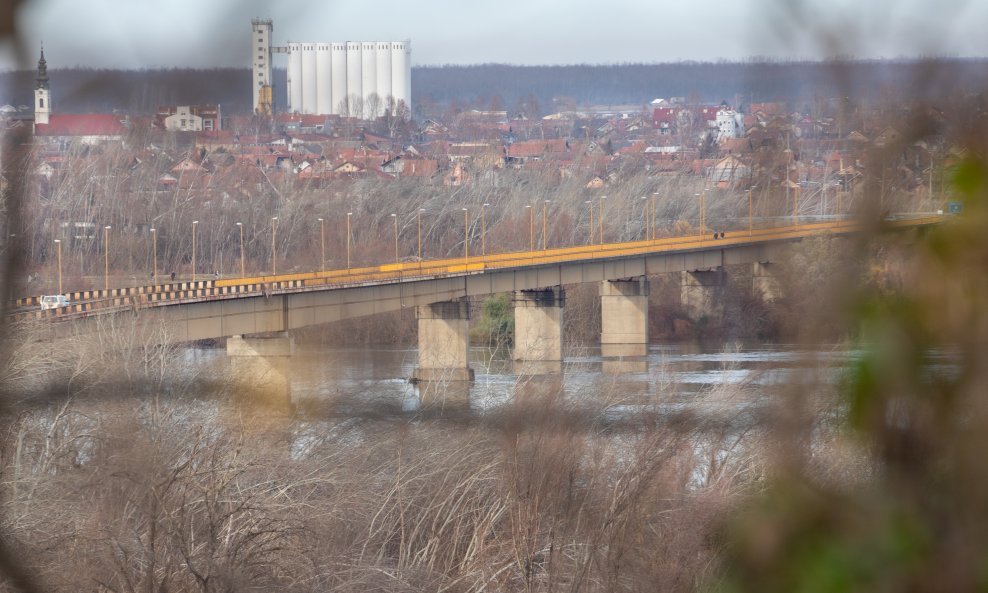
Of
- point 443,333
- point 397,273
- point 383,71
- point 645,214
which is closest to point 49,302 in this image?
point 383,71

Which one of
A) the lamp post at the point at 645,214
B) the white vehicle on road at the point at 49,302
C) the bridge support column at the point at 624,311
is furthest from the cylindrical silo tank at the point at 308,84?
the bridge support column at the point at 624,311

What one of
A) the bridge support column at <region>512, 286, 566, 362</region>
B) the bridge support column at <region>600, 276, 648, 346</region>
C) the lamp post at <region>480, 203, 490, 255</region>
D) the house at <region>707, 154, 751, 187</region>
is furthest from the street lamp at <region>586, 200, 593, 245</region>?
the house at <region>707, 154, 751, 187</region>

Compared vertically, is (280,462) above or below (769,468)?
below

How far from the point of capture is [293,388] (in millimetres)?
4988

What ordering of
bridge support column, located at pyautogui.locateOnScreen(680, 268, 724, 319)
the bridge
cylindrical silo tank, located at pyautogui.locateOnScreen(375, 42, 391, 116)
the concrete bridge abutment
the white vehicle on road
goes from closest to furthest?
cylindrical silo tank, located at pyautogui.locateOnScreen(375, 42, 391, 116)
the white vehicle on road
the bridge
bridge support column, located at pyautogui.locateOnScreen(680, 268, 724, 319)
the concrete bridge abutment

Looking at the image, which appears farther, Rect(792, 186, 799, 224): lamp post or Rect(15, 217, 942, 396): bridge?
Rect(15, 217, 942, 396): bridge

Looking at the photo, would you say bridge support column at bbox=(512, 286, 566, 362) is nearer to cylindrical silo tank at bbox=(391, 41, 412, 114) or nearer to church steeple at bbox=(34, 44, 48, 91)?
cylindrical silo tank at bbox=(391, 41, 412, 114)

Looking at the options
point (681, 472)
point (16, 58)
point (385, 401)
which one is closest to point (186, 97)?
point (16, 58)

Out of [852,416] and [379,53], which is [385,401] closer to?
[379,53]

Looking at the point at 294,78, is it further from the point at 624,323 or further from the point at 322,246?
the point at 624,323

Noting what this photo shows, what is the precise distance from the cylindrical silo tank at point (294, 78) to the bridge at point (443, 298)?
6.82 metres

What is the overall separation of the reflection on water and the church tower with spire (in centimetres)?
54

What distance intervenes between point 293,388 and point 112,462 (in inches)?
52.9

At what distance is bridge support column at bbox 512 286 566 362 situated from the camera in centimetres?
2170
